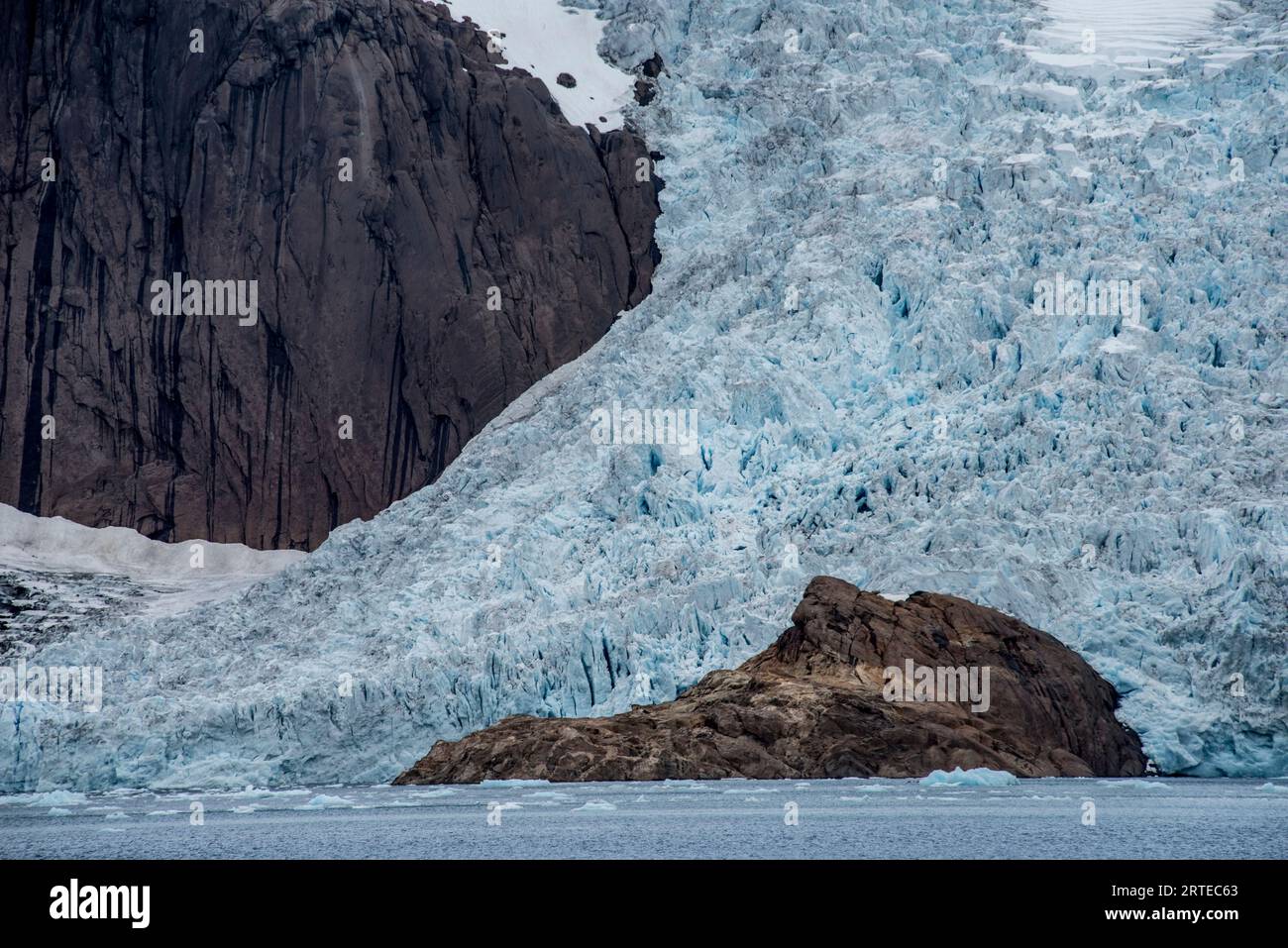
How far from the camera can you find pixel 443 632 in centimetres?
2861

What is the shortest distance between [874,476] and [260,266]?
54.8 feet

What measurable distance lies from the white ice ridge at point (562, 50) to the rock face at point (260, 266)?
122 inches

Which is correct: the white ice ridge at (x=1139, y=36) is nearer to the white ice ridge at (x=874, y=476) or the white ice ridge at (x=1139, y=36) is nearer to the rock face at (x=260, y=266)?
the white ice ridge at (x=874, y=476)

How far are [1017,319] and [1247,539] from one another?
271 inches

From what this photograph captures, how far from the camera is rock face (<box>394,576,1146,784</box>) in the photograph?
81.8ft

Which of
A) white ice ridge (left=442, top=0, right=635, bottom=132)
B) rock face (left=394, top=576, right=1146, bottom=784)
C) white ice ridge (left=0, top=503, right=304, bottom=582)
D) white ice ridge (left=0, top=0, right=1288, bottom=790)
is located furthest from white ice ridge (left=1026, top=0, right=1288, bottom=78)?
white ice ridge (left=0, top=503, right=304, bottom=582)

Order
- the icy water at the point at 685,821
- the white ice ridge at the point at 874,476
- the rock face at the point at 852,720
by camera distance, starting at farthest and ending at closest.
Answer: the white ice ridge at the point at 874,476, the rock face at the point at 852,720, the icy water at the point at 685,821

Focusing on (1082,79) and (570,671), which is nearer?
(570,671)

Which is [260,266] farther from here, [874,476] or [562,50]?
[874,476]

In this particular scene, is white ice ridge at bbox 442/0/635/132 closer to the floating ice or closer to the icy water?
the icy water

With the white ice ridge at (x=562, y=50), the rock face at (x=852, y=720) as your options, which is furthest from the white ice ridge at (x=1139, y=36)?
the rock face at (x=852, y=720)

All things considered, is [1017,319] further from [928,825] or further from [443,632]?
[928,825]

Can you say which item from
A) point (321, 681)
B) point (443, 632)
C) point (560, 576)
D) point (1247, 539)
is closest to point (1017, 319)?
point (1247, 539)

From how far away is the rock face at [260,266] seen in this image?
3800cm
